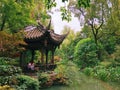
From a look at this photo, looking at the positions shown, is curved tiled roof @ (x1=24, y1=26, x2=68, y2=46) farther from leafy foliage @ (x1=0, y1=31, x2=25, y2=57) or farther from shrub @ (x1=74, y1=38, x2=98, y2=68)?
shrub @ (x1=74, y1=38, x2=98, y2=68)

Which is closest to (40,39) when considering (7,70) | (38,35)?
(38,35)

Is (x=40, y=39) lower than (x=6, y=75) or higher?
higher

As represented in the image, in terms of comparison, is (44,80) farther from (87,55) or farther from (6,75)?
(87,55)

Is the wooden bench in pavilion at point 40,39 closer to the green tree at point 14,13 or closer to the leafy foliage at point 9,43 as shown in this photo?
the green tree at point 14,13

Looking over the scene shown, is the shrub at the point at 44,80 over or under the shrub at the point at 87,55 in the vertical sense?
under

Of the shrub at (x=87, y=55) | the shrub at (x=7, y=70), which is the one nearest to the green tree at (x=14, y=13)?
the shrub at (x=7, y=70)

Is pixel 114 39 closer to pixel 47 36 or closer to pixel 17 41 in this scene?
pixel 47 36

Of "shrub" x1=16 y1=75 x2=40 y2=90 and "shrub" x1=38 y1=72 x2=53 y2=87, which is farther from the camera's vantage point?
"shrub" x1=38 y1=72 x2=53 y2=87

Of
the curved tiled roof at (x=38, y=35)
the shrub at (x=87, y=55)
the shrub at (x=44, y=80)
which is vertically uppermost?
the curved tiled roof at (x=38, y=35)

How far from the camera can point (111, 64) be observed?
2494cm

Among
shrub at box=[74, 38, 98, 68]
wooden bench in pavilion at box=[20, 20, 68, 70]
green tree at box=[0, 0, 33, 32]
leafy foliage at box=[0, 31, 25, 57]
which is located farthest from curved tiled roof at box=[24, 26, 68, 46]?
shrub at box=[74, 38, 98, 68]

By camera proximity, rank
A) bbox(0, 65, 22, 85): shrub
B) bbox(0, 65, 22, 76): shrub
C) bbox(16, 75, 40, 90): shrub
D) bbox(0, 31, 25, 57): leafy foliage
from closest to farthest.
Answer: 1. bbox(0, 65, 22, 85): shrub
2. bbox(0, 65, 22, 76): shrub
3. bbox(0, 31, 25, 57): leafy foliage
4. bbox(16, 75, 40, 90): shrub

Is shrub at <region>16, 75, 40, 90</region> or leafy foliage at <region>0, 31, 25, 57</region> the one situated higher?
leafy foliage at <region>0, 31, 25, 57</region>

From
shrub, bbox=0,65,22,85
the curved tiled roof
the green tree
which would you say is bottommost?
shrub, bbox=0,65,22,85
